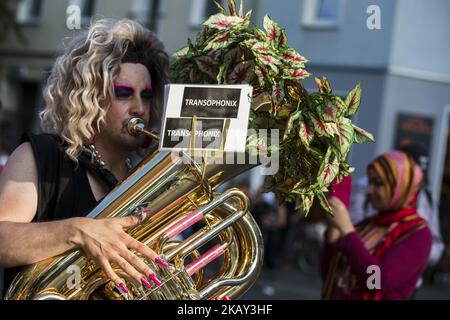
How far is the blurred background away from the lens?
5516 millimetres

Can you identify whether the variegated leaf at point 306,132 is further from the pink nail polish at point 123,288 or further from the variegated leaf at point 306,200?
the pink nail polish at point 123,288

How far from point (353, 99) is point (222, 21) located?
442 mm

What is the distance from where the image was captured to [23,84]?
2141cm

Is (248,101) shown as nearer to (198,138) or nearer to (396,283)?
(198,138)

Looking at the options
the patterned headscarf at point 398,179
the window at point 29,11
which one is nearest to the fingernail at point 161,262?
the patterned headscarf at point 398,179

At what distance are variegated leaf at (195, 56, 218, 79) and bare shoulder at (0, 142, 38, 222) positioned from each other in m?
0.56

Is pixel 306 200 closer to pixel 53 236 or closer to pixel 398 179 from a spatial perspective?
pixel 53 236

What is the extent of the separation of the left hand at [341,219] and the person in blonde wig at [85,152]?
0.99 m

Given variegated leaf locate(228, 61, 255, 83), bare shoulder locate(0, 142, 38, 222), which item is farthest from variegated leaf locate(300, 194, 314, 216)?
bare shoulder locate(0, 142, 38, 222)

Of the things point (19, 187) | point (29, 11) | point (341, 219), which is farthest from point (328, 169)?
point (29, 11)

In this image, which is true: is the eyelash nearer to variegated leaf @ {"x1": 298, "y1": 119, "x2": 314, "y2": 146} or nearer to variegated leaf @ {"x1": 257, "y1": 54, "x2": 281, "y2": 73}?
variegated leaf @ {"x1": 257, "y1": 54, "x2": 281, "y2": 73}

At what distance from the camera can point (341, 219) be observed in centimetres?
365

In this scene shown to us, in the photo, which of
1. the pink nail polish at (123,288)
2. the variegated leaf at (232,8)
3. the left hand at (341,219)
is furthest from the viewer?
the left hand at (341,219)

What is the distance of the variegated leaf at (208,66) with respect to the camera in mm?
2668
